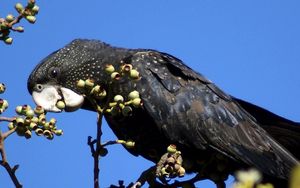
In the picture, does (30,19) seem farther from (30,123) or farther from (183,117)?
(183,117)

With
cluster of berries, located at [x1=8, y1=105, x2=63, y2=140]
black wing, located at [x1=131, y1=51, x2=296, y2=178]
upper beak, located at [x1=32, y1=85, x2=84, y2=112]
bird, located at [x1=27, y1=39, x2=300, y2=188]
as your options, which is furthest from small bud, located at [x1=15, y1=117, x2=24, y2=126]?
upper beak, located at [x1=32, y1=85, x2=84, y2=112]

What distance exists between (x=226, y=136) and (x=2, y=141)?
200 cm

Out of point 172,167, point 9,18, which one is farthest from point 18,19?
point 172,167

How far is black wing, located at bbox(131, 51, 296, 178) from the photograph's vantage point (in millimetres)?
3385

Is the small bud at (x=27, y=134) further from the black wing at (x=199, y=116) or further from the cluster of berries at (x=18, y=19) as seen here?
the black wing at (x=199, y=116)

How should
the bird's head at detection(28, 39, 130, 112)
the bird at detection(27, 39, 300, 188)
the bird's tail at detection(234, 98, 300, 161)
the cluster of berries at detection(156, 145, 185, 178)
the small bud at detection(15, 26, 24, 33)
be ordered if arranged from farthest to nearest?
the bird's head at detection(28, 39, 130, 112) → the bird's tail at detection(234, 98, 300, 161) → the bird at detection(27, 39, 300, 188) → the cluster of berries at detection(156, 145, 185, 178) → the small bud at detection(15, 26, 24, 33)

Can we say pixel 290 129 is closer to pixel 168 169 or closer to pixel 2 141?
pixel 168 169

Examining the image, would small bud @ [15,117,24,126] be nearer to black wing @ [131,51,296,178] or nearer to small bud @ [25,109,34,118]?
small bud @ [25,109,34,118]

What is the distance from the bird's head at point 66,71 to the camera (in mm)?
3807

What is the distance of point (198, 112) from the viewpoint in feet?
11.6

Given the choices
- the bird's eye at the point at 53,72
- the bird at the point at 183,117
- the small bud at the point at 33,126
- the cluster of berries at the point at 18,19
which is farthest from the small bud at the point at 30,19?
the bird's eye at the point at 53,72

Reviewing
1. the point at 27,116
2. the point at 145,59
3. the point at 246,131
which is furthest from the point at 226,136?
the point at 27,116

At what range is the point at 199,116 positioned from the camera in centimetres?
353

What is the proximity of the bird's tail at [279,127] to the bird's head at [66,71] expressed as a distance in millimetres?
1160
